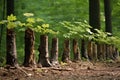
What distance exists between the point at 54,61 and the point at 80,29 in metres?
2.80

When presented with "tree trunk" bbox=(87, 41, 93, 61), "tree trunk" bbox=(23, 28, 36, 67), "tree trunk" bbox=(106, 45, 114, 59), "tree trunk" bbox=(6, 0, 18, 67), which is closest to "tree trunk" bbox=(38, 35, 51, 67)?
"tree trunk" bbox=(23, 28, 36, 67)

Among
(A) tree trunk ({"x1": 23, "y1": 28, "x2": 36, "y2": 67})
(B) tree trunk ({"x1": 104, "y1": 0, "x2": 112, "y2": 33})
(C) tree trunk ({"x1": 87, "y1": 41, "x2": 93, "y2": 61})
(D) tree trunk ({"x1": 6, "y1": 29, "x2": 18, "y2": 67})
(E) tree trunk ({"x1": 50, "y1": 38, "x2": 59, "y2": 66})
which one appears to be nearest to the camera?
(D) tree trunk ({"x1": 6, "y1": 29, "x2": 18, "y2": 67})

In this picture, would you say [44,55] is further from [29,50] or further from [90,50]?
[90,50]

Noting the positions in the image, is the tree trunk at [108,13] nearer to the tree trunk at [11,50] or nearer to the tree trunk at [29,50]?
the tree trunk at [29,50]

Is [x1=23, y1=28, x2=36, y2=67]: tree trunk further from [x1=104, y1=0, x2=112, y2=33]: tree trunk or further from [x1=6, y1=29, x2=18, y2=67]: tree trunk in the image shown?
[x1=104, y1=0, x2=112, y2=33]: tree trunk

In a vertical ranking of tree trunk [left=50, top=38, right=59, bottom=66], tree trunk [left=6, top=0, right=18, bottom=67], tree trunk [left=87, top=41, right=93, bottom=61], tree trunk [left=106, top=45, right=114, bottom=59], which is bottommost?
tree trunk [left=106, top=45, right=114, bottom=59]

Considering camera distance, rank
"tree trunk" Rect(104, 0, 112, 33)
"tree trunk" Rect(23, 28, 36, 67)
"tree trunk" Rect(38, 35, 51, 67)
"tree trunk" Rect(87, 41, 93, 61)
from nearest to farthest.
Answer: "tree trunk" Rect(23, 28, 36, 67) < "tree trunk" Rect(38, 35, 51, 67) < "tree trunk" Rect(87, 41, 93, 61) < "tree trunk" Rect(104, 0, 112, 33)

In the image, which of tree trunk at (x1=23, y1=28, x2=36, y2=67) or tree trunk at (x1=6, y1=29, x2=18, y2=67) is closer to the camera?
tree trunk at (x1=6, y1=29, x2=18, y2=67)

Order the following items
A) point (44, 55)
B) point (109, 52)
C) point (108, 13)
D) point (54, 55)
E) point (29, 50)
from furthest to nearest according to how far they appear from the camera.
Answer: point (108, 13)
point (109, 52)
point (54, 55)
point (44, 55)
point (29, 50)

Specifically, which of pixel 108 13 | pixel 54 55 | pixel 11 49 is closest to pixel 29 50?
pixel 11 49

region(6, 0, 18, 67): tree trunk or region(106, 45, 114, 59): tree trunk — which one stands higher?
region(6, 0, 18, 67): tree trunk

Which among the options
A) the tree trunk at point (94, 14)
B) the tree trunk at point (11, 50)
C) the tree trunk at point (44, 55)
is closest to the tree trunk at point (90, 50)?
the tree trunk at point (94, 14)

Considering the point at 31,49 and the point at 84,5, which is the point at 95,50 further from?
the point at 84,5

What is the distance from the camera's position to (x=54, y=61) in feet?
27.4
